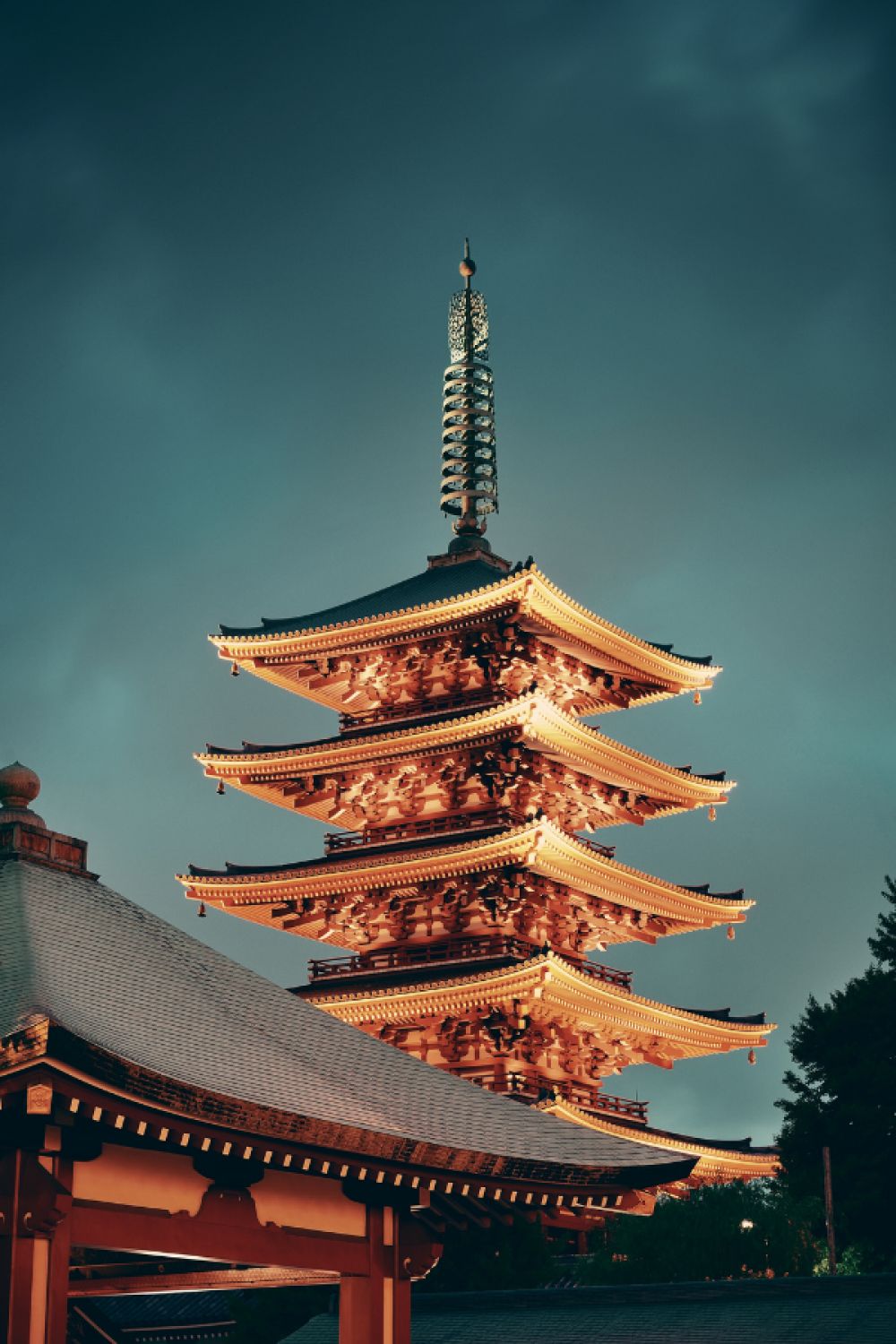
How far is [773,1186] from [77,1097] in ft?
103

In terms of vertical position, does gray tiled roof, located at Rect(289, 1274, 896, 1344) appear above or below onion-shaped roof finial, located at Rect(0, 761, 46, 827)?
below

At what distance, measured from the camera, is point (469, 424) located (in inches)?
2105

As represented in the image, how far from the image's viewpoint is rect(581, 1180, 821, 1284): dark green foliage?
28406 millimetres

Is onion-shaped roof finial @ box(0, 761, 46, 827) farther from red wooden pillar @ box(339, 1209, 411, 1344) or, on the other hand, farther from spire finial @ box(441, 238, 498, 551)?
spire finial @ box(441, 238, 498, 551)

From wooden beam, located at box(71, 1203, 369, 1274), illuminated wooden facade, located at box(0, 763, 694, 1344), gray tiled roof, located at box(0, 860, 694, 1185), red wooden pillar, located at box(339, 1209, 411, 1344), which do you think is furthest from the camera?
red wooden pillar, located at box(339, 1209, 411, 1344)

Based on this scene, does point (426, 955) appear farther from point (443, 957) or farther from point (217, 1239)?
point (217, 1239)

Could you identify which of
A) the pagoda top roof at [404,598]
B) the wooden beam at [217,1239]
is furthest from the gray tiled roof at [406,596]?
the wooden beam at [217,1239]

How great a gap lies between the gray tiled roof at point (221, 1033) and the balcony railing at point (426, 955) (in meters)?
22.2

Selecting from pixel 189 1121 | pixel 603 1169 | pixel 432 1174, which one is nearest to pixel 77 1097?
pixel 189 1121

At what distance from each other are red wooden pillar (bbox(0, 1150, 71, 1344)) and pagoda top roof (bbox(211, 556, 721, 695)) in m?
28.5

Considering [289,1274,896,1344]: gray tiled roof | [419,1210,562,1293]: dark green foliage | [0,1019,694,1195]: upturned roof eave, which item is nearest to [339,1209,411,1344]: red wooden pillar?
[0,1019,694,1195]: upturned roof eave

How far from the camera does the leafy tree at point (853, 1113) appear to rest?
41.3m

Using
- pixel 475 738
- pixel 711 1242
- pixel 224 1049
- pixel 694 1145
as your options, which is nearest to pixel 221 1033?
pixel 224 1049

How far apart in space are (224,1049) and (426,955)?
1047 inches
